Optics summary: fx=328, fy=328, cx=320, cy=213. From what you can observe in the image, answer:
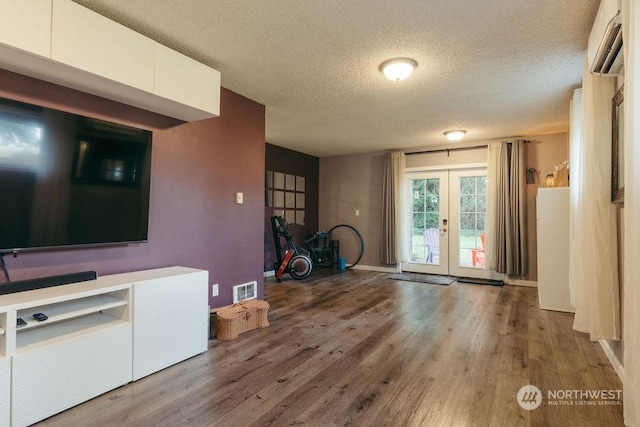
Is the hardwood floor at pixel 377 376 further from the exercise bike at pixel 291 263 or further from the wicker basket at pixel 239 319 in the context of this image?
the exercise bike at pixel 291 263

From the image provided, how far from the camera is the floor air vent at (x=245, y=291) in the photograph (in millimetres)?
3459

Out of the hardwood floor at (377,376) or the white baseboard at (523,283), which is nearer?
the hardwood floor at (377,376)

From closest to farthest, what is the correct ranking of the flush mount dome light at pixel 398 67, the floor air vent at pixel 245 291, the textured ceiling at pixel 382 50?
the textured ceiling at pixel 382 50, the flush mount dome light at pixel 398 67, the floor air vent at pixel 245 291

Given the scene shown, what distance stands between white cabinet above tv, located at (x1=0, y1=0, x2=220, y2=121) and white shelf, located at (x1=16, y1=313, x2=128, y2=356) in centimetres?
155

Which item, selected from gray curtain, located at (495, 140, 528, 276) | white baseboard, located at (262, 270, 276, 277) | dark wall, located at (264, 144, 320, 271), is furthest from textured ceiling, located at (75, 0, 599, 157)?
white baseboard, located at (262, 270, 276, 277)

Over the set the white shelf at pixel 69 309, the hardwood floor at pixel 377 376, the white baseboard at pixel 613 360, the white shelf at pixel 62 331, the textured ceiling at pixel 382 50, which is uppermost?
the textured ceiling at pixel 382 50

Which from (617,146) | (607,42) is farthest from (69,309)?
(617,146)

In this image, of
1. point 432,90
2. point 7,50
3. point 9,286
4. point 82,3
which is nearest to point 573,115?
point 432,90

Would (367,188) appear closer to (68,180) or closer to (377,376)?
(377,376)

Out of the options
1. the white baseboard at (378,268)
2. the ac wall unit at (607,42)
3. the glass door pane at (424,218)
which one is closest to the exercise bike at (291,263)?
the white baseboard at (378,268)

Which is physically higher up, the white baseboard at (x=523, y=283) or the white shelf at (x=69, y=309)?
the white shelf at (x=69, y=309)

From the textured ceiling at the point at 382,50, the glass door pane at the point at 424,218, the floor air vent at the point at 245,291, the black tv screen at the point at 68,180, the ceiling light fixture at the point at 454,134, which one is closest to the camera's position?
the black tv screen at the point at 68,180

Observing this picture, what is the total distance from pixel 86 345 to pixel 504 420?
2383 millimetres

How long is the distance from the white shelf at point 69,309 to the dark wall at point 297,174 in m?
3.66
